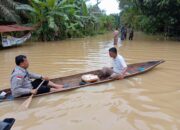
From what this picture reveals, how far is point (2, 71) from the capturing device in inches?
368

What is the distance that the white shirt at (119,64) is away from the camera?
23.5 ft

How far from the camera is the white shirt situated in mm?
7164

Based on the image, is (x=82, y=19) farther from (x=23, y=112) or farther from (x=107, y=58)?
(x=23, y=112)

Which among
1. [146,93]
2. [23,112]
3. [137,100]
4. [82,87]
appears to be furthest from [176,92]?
[23,112]

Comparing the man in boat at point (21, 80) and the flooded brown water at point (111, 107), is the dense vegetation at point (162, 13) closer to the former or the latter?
the flooded brown water at point (111, 107)

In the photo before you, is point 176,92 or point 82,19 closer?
point 176,92

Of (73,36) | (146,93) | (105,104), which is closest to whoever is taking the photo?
(105,104)

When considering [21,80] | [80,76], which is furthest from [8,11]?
[21,80]

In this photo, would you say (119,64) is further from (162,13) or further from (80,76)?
(162,13)

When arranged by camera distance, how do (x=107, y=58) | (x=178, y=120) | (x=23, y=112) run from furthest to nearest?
1. (x=107, y=58)
2. (x=23, y=112)
3. (x=178, y=120)

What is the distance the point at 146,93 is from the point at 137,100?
608mm

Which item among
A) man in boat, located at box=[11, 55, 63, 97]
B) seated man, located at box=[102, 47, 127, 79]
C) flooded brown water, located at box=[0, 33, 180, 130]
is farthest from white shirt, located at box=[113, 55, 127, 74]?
man in boat, located at box=[11, 55, 63, 97]

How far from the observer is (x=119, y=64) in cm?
723

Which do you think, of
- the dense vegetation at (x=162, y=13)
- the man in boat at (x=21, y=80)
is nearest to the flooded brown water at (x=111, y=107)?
the man in boat at (x=21, y=80)
